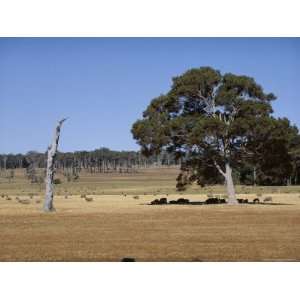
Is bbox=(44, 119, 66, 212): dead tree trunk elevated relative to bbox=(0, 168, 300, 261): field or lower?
elevated

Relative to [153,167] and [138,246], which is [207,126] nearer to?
[138,246]

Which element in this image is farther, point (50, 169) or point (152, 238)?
point (50, 169)

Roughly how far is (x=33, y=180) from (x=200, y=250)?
102196mm

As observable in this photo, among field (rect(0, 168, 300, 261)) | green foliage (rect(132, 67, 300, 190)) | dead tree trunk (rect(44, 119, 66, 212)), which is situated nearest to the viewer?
field (rect(0, 168, 300, 261))

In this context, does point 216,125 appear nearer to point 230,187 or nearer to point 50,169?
point 230,187
